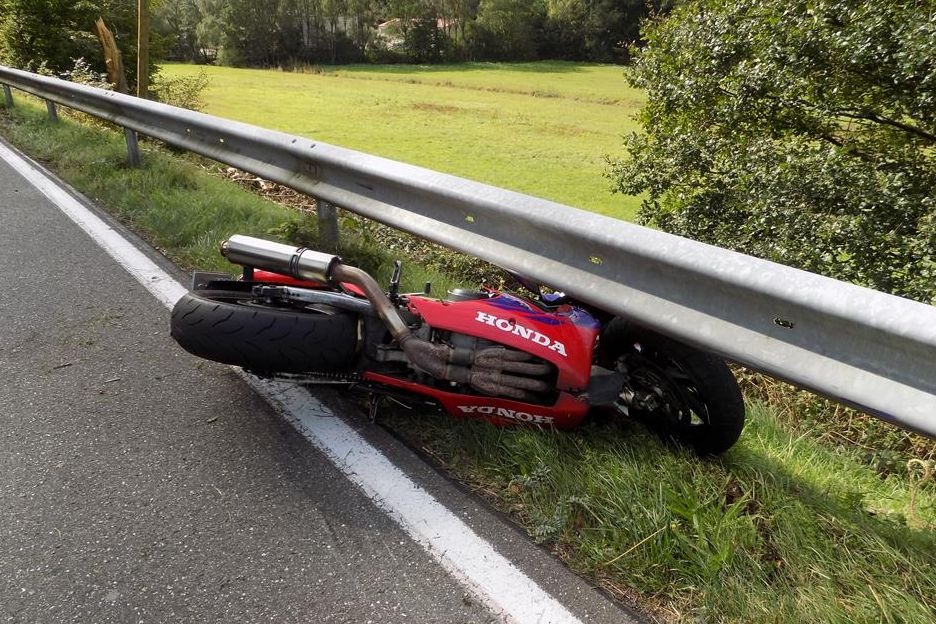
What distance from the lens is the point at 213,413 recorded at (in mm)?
2746

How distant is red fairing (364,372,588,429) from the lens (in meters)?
2.54

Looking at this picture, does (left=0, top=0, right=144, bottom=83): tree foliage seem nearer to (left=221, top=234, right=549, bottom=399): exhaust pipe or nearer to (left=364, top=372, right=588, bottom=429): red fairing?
(left=221, top=234, right=549, bottom=399): exhaust pipe

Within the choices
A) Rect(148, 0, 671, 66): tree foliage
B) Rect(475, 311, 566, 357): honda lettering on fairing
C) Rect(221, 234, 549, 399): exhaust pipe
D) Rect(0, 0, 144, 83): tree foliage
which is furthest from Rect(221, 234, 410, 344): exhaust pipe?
Rect(148, 0, 671, 66): tree foliage

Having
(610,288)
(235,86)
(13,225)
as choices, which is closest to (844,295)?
(610,288)

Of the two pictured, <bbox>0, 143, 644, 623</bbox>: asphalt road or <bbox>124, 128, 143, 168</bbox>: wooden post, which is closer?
<bbox>0, 143, 644, 623</bbox>: asphalt road

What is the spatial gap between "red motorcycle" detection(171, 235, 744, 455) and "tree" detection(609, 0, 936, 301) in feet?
8.38

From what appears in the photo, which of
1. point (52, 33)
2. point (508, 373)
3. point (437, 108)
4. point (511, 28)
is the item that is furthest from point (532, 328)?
point (511, 28)

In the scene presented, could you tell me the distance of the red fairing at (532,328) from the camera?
2.52 m

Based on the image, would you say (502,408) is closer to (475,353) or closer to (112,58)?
(475,353)

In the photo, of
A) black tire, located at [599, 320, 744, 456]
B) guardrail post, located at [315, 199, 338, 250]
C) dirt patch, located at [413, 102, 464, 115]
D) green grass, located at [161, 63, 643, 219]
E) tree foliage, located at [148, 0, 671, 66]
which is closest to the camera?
black tire, located at [599, 320, 744, 456]

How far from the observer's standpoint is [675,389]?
A: 2.54 meters

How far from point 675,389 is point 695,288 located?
2.01 feet

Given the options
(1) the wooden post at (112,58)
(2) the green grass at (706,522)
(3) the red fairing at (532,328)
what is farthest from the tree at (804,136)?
(1) the wooden post at (112,58)

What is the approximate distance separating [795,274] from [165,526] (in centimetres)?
208
